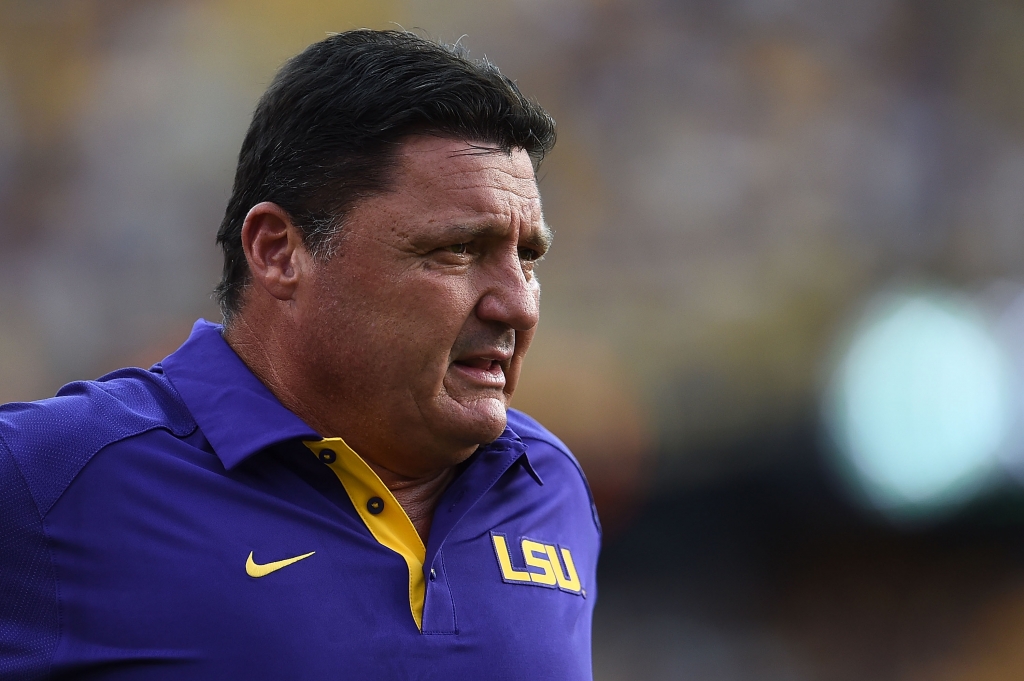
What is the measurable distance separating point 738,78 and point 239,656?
5.56 meters

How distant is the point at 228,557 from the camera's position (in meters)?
1.37

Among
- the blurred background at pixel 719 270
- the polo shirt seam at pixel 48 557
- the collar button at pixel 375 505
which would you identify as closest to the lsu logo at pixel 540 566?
the collar button at pixel 375 505

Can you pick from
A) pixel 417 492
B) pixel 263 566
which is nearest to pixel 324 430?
pixel 417 492

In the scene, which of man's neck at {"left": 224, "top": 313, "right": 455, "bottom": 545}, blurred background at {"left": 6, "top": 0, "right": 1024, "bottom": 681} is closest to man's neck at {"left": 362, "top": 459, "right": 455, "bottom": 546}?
man's neck at {"left": 224, "top": 313, "right": 455, "bottom": 545}

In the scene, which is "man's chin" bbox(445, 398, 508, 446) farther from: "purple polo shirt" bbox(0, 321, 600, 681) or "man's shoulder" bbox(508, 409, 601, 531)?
"man's shoulder" bbox(508, 409, 601, 531)

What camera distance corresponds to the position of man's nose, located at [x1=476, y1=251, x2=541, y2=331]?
1592 millimetres

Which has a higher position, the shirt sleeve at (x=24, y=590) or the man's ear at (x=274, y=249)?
the man's ear at (x=274, y=249)

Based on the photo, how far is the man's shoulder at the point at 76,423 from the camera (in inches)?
52.4

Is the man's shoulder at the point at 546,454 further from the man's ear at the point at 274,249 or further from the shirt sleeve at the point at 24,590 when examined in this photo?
the shirt sleeve at the point at 24,590

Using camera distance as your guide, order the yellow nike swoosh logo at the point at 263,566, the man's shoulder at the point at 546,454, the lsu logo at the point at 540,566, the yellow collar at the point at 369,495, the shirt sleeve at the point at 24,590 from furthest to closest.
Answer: the man's shoulder at the point at 546,454 < the lsu logo at the point at 540,566 < the yellow collar at the point at 369,495 < the yellow nike swoosh logo at the point at 263,566 < the shirt sleeve at the point at 24,590

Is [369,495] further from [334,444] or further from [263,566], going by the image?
[263,566]

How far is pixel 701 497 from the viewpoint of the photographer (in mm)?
5492

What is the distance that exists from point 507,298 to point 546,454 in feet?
1.73

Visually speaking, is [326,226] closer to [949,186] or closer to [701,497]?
[701,497]
